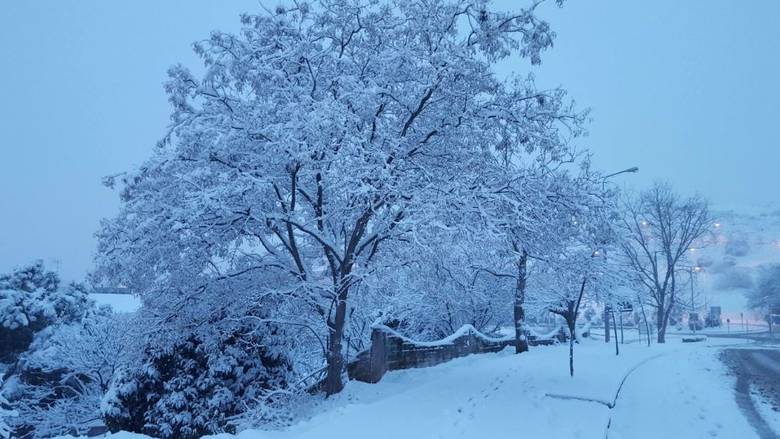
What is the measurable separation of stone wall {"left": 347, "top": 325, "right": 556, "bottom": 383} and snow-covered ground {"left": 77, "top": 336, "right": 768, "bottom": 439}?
1.40 ft

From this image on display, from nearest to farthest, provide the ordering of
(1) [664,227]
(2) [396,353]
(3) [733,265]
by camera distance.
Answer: (2) [396,353] → (1) [664,227] → (3) [733,265]

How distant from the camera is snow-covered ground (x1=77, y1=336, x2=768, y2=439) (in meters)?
8.09

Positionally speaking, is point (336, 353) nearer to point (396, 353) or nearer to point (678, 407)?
point (396, 353)

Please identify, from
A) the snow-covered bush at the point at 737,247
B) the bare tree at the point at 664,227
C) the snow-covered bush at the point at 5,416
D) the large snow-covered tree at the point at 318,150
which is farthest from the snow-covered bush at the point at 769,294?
the snow-covered bush at the point at 737,247

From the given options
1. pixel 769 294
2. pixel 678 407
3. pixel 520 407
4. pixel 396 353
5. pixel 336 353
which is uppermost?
pixel 769 294

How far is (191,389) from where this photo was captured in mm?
11867

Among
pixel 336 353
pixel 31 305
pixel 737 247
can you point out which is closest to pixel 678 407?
pixel 336 353

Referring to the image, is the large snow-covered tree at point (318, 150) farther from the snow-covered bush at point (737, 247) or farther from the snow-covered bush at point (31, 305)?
the snow-covered bush at point (737, 247)

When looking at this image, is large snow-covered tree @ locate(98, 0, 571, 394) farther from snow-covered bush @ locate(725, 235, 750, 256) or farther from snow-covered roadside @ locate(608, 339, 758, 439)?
snow-covered bush @ locate(725, 235, 750, 256)

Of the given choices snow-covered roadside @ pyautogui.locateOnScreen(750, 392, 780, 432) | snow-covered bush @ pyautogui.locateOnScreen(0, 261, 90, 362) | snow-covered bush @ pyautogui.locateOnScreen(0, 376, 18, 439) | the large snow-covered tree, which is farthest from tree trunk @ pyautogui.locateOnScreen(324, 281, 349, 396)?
snow-covered bush @ pyautogui.locateOnScreen(0, 261, 90, 362)

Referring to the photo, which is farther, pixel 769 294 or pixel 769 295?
pixel 769 294

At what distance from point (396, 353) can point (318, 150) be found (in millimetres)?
6844

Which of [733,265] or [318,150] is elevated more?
[733,265]

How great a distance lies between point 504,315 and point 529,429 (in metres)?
17.1
